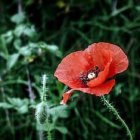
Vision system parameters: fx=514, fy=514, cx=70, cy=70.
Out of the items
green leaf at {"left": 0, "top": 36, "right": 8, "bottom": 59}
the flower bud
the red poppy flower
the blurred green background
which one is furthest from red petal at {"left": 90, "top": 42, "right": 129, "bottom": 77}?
green leaf at {"left": 0, "top": 36, "right": 8, "bottom": 59}

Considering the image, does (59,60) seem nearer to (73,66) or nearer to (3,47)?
(3,47)

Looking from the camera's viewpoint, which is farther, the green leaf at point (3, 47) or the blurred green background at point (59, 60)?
the green leaf at point (3, 47)

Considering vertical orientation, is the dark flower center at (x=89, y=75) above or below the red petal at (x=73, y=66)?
below

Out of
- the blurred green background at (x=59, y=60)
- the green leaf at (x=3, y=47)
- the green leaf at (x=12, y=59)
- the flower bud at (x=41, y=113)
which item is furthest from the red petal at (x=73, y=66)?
the green leaf at (x=3, y=47)

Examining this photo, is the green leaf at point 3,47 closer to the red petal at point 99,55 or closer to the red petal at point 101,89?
the red petal at point 99,55

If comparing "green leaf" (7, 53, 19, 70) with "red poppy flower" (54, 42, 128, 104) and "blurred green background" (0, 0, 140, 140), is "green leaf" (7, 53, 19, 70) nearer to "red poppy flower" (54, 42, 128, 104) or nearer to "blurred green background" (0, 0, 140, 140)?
"blurred green background" (0, 0, 140, 140)

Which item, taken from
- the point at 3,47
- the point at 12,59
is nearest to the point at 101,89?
the point at 12,59

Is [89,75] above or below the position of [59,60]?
below
